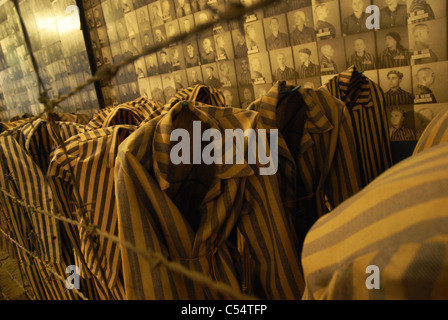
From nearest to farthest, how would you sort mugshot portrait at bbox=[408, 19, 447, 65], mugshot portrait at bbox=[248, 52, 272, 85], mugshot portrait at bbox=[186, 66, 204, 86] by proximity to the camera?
mugshot portrait at bbox=[408, 19, 447, 65] → mugshot portrait at bbox=[248, 52, 272, 85] → mugshot portrait at bbox=[186, 66, 204, 86]

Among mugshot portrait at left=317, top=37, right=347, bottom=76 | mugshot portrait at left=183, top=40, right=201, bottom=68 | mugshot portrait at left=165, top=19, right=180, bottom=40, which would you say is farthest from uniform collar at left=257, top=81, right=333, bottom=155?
mugshot portrait at left=165, top=19, right=180, bottom=40

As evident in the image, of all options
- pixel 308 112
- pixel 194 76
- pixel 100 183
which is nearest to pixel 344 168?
pixel 308 112

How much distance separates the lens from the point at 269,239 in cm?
97

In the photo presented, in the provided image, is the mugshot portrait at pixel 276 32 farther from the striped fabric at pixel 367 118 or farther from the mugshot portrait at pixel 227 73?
the striped fabric at pixel 367 118

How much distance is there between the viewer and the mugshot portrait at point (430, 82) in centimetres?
125

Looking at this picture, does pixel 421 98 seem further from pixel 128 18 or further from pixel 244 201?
pixel 128 18

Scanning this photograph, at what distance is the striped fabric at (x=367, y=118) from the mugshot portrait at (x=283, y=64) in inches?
14.2

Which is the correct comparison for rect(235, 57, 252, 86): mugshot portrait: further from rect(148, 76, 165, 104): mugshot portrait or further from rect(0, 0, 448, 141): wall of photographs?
rect(148, 76, 165, 104): mugshot portrait

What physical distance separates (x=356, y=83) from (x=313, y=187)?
0.51m

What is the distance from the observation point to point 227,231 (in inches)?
Result: 36.3

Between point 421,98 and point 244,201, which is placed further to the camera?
point 421,98

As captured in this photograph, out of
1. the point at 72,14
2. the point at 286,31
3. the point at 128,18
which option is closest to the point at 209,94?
the point at 286,31

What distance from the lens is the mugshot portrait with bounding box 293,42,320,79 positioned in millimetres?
1541

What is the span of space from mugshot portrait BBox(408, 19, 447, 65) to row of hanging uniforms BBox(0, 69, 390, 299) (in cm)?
20
